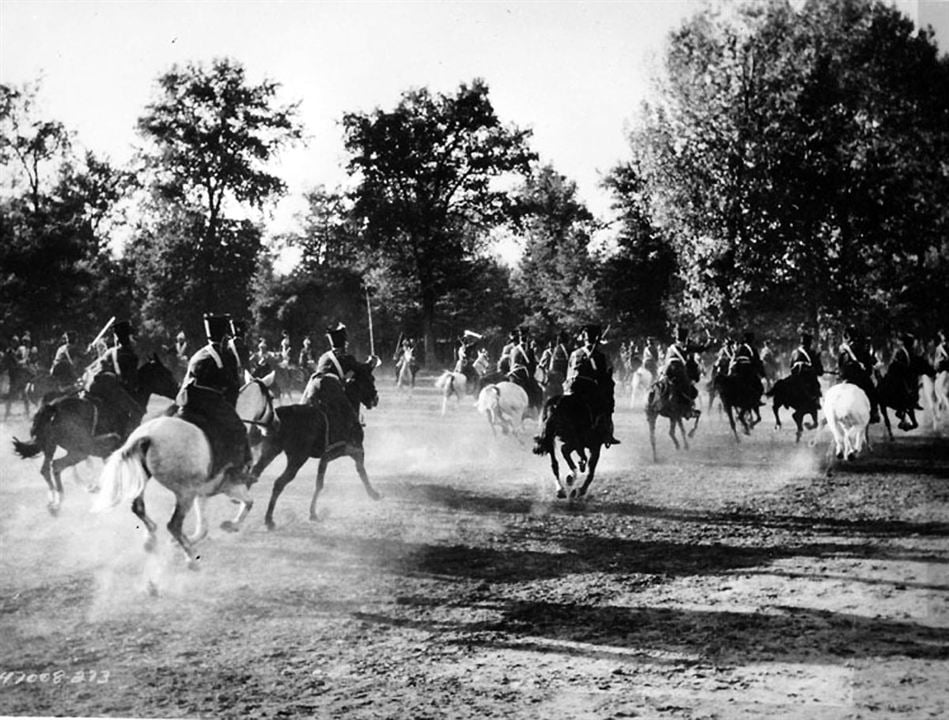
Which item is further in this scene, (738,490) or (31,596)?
(738,490)

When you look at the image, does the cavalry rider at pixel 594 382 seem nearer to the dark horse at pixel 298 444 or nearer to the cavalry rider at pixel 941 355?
the dark horse at pixel 298 444

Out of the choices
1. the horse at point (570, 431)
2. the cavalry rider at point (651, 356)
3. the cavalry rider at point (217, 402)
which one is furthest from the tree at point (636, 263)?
the cavalry rider at point (217, 402)

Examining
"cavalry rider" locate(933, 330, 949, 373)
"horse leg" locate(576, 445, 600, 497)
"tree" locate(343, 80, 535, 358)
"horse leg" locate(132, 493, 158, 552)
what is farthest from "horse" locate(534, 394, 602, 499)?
"horse leg" locate(132, 493, 158, 552)

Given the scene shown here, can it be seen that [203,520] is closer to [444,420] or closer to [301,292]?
[301,292]

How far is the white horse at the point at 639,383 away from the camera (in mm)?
14594

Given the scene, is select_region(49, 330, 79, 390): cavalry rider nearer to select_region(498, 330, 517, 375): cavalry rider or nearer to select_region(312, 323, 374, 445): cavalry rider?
select_region(312, 323, 374, 445): cavalry rider

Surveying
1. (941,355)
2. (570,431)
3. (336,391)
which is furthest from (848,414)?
(336,391)

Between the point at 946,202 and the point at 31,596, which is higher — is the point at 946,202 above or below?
above

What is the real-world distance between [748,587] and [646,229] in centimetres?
299

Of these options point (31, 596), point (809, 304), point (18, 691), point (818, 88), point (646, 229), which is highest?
point (818, 88)

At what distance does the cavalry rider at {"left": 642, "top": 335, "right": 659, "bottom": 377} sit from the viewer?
10730mm

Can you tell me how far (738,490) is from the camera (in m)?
9.10

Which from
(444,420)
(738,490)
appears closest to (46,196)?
(738,490)

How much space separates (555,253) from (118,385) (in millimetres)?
4356
